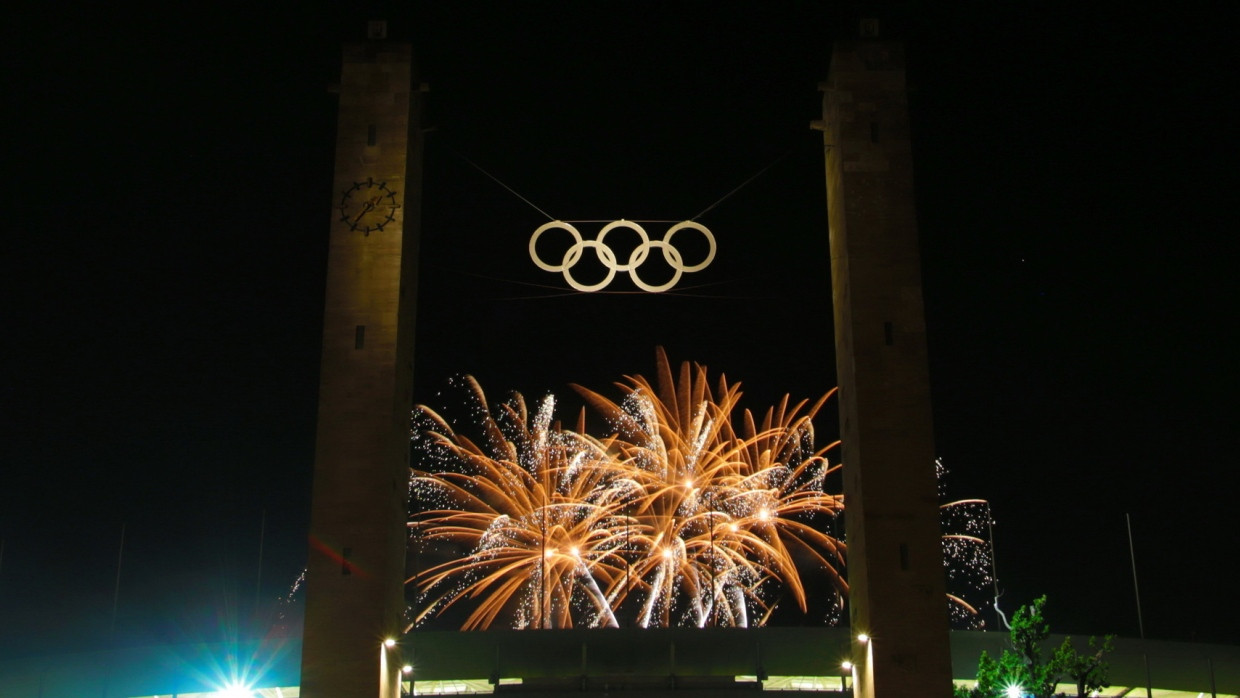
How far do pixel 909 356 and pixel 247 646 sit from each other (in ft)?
57.8

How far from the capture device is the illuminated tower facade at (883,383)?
29.2 m

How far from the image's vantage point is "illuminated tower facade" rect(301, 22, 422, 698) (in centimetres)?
2927

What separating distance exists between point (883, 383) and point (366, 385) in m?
11.5

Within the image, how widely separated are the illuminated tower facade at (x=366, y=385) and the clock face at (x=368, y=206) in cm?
2

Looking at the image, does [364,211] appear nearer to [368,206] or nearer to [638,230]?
[368,206]

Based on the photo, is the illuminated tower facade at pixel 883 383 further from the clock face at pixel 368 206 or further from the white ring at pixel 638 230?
the clock face at pixel 368 206

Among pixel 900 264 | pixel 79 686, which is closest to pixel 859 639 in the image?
pixel 900 264

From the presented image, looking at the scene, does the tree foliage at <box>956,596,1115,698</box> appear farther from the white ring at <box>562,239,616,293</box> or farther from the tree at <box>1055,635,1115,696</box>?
the white ring at <box>562,239,616,293</box>

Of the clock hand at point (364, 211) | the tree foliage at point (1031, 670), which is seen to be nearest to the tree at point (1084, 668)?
the tree foliage at point (1031, 670)

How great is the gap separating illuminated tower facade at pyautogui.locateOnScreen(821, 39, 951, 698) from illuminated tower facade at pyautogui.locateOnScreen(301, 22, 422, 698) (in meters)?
10.2

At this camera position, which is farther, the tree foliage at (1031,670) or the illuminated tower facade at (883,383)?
→ the tree foliage at (1031,670)

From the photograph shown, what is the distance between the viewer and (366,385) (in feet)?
101

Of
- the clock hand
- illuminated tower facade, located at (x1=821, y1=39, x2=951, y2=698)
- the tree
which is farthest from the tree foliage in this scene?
the clock hand

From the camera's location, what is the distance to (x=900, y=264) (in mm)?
31609
